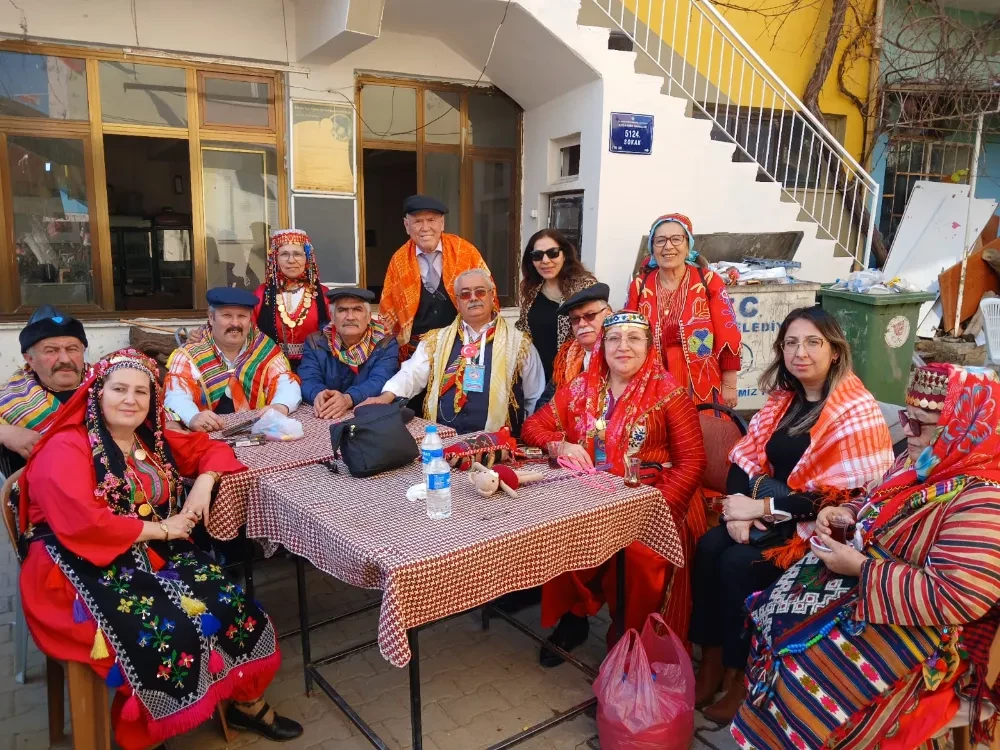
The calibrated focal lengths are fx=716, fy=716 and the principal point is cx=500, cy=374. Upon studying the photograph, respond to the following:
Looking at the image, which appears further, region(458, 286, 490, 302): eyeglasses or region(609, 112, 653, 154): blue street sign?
region(609, 112, 653, 154): blue street sign

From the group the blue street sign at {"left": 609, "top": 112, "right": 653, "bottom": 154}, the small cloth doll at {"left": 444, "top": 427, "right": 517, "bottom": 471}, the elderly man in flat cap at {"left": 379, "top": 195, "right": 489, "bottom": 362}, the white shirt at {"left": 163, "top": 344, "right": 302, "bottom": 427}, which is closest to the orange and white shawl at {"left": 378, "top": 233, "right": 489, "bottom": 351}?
the elderly man in flat cap at {"left": 379, "top": 195, "right": 489, "bottom": 362}

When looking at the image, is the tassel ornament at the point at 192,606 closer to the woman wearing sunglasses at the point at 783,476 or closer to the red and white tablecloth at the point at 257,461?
the red and white tablecloth at the point at 257,461

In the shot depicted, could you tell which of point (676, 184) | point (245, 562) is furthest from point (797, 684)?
point (676, 184)

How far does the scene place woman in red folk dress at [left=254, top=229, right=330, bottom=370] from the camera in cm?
427

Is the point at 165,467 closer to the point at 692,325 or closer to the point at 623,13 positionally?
the point at 692,325

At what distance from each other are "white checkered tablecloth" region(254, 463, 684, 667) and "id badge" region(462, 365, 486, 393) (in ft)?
2.93

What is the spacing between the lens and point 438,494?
93.0 inches

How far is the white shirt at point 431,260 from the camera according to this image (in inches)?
176

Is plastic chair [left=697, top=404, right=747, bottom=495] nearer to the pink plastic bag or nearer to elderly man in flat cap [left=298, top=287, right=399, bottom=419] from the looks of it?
the pink plastic bag

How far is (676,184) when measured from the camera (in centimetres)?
702

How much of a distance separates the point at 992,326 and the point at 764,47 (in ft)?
13.9

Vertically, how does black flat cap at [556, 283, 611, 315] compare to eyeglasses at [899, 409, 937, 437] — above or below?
above

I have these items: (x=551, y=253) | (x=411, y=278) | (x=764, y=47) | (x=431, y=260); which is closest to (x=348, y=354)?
(x=411, y=278)

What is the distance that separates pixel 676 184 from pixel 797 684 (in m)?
5.71
